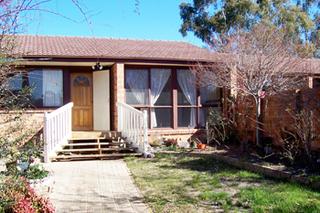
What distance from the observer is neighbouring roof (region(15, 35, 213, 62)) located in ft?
50.3

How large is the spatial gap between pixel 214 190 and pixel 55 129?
624cm

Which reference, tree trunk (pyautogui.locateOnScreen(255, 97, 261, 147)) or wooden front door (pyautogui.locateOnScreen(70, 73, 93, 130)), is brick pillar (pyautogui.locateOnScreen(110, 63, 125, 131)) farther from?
tree trunk (pyautogui.locateOnScreen(255, 97, 261, 147))

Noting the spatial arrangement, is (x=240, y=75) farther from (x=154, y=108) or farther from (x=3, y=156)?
(x=3, y=156)

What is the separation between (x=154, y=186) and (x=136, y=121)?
16.6 feet

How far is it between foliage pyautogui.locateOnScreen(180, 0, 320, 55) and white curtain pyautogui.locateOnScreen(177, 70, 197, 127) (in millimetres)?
15188

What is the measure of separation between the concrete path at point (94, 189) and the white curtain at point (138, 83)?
16.0 feet

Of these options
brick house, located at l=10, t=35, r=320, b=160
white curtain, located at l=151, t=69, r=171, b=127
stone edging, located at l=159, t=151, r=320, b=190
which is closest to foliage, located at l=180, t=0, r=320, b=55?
brick house, located at l=10, t=35, r=320, b=160

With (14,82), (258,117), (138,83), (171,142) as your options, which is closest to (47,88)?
(14,82)

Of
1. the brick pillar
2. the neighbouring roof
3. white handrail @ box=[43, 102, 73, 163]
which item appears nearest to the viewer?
white handrail @ box=[43, 102, 73, 163]

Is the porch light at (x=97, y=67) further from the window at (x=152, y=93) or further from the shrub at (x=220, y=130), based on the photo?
the shrub at (x=220, y=130)

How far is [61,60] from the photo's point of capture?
1491cm

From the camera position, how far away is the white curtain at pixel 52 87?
15977 mm

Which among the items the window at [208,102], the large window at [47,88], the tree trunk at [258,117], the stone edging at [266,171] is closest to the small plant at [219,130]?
the window at [208,102]

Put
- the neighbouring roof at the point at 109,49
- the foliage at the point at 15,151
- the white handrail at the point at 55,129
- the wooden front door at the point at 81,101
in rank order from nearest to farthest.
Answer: the foliage at the point at 15,151, the white handrail at the point at 55,129, the neighbouring roof at the point at 109,49, the wooden front door at the point at 81,101
